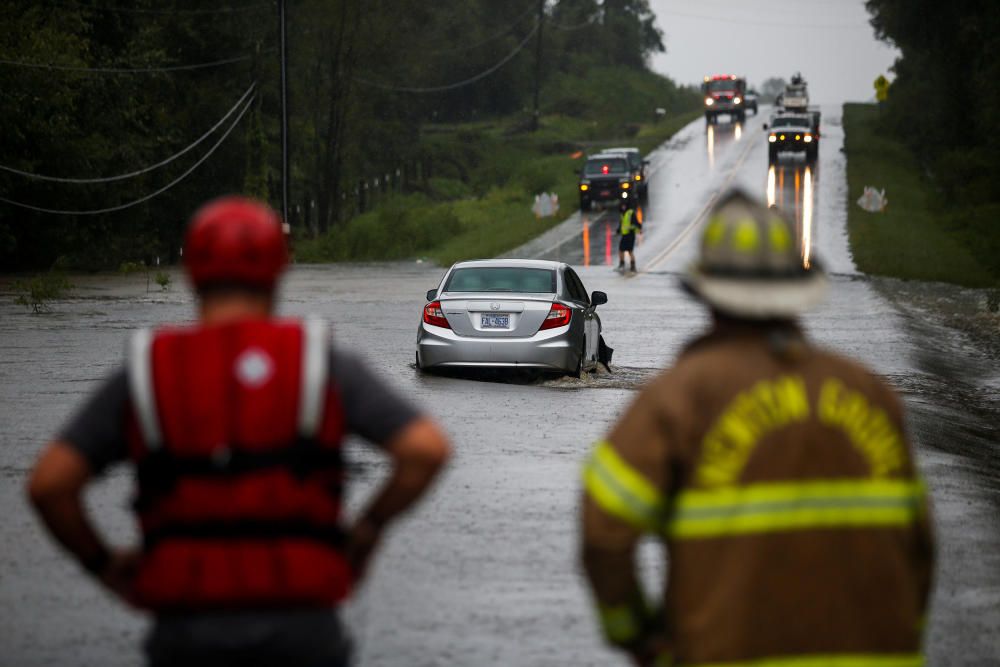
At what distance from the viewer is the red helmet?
363cm

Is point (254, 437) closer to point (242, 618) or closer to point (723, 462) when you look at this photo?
point (242, 618)

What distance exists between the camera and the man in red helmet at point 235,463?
3555 millimetres

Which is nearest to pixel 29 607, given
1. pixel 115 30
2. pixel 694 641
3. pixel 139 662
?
pixel 139 662

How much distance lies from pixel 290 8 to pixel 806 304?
255ft

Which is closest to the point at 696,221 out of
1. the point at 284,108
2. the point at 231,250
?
the point at 284,108

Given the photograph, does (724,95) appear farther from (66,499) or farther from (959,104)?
(66,499)

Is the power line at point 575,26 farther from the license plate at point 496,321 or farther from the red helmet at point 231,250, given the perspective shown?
the red helmet at point 231,250

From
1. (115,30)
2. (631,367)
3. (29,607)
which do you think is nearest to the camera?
(29,607)

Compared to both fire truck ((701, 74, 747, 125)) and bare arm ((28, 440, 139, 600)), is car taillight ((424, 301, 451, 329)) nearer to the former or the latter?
bare arm ((28, 440, 139, 600))

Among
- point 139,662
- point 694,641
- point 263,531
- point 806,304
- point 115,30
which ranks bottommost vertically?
point 139,662

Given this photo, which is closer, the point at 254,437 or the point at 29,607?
the point at 254,437

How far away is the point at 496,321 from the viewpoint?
1838 centimetres

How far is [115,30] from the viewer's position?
59.0 m

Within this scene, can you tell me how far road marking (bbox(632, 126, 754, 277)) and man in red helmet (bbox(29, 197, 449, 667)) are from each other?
120 ft
